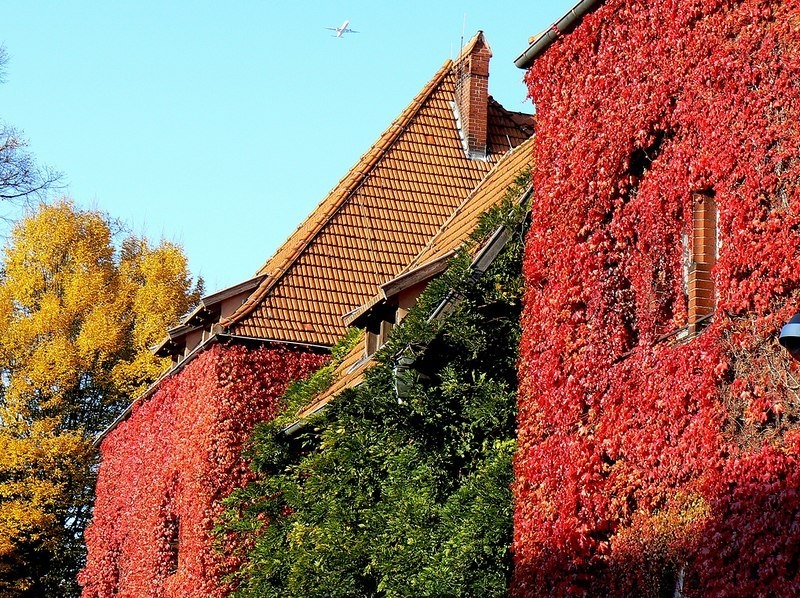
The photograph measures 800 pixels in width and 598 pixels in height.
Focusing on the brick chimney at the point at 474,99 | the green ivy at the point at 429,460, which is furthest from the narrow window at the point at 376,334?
the brick chimney at the point at 474,99

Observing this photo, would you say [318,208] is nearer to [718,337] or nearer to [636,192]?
[636,192]

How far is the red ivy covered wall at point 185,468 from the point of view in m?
23.2

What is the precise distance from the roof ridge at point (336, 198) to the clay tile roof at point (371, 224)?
0.02 metres

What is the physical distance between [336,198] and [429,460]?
32.9ft

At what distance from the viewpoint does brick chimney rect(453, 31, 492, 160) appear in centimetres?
2583

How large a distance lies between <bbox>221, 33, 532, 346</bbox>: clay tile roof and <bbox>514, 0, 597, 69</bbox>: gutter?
10.0 meters

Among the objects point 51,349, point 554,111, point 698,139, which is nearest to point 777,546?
point 698,139

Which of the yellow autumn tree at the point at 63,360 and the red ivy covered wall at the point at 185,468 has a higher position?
the yellow autumn tree at the point at 63,360

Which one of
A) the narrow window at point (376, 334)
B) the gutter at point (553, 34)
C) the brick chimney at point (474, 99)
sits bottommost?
the narrow window at point (376, 334)

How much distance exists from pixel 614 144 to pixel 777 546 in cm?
430

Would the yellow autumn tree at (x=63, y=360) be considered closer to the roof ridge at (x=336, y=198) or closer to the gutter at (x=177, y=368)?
the gutter at (x=177, y=368)

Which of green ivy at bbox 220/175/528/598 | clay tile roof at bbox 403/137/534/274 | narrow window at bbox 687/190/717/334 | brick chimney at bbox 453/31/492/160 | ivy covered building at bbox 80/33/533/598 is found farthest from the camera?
brick chimney at bbox 453/31/492/160

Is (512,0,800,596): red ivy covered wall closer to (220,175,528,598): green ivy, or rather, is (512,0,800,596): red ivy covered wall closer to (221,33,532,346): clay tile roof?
(220,175,528,598): green ivy

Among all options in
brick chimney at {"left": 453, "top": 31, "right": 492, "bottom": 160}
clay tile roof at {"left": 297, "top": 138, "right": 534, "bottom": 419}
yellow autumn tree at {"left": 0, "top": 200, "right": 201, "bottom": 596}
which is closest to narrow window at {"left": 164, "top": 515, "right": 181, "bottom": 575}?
clay tile roof at {"left": 297, "top": 138, "right": 534, "bottom": 419}
